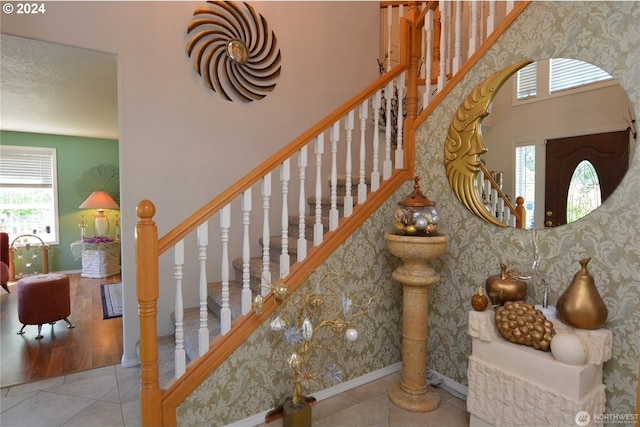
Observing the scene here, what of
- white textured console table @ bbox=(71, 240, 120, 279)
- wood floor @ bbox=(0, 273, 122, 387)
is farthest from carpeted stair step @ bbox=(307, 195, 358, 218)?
white textured console table @ bbox=(71, 240, 120, 279)

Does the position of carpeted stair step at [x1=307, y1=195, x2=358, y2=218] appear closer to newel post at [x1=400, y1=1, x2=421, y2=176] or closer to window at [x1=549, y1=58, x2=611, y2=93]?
newel post at [x1=400, y1=1, x2=421, y2=176]

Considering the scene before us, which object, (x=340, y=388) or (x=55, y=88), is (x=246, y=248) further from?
(x=55, y=88)

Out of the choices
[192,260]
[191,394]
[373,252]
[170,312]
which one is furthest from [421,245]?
[170,312]

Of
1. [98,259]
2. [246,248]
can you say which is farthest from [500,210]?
[98,259]

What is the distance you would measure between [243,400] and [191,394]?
0.30 m

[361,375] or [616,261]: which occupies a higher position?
[616,261]

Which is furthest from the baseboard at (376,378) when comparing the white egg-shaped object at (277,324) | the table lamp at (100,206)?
the table lamp at (100,206)

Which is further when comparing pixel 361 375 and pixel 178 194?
pixel 178 194

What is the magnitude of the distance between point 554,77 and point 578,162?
474 mm

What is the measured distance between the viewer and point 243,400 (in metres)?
1.88

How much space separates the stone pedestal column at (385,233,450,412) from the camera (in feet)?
6.72

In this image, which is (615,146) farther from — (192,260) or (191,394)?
(192,260)

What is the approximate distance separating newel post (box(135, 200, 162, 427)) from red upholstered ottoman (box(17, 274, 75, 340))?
2244 mm

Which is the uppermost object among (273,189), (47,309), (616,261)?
(273,189)
